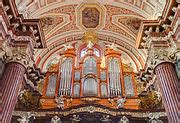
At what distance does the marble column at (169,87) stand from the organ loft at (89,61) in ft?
0.09

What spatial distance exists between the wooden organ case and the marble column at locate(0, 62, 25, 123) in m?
2.67

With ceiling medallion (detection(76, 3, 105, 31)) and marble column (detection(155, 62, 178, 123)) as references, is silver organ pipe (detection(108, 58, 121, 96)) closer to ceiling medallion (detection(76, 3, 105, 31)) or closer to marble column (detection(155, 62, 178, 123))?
ceiling medallion (detection(76, 3, 105, 31))

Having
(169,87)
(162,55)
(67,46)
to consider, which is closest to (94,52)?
(67,46)

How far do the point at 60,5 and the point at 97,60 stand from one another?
3184 mm

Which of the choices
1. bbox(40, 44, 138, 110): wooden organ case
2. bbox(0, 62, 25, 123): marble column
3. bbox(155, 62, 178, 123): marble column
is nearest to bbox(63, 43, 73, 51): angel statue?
bbox(40, 44, 138, 110): wooden organ case

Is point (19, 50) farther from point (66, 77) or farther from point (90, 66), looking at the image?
point (90, 66)

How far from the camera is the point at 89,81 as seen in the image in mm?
11555

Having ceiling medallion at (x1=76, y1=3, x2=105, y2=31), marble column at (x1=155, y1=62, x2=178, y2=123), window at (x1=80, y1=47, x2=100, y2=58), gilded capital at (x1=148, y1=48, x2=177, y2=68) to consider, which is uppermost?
ceiling medallion at (x1=76, y1=3, x2=105, y2=31)

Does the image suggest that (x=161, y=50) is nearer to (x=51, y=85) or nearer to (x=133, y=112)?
(x=133, y=112)

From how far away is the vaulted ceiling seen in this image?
39.7 feet

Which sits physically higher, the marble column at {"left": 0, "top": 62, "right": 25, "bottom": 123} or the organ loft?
the organ loft

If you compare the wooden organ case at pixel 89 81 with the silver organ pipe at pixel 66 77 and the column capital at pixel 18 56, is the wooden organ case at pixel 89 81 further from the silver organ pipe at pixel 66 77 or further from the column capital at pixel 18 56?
the column capital at pixel 18 56

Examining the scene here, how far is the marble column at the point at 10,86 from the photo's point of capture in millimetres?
7238

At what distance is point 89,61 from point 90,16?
2531mm
